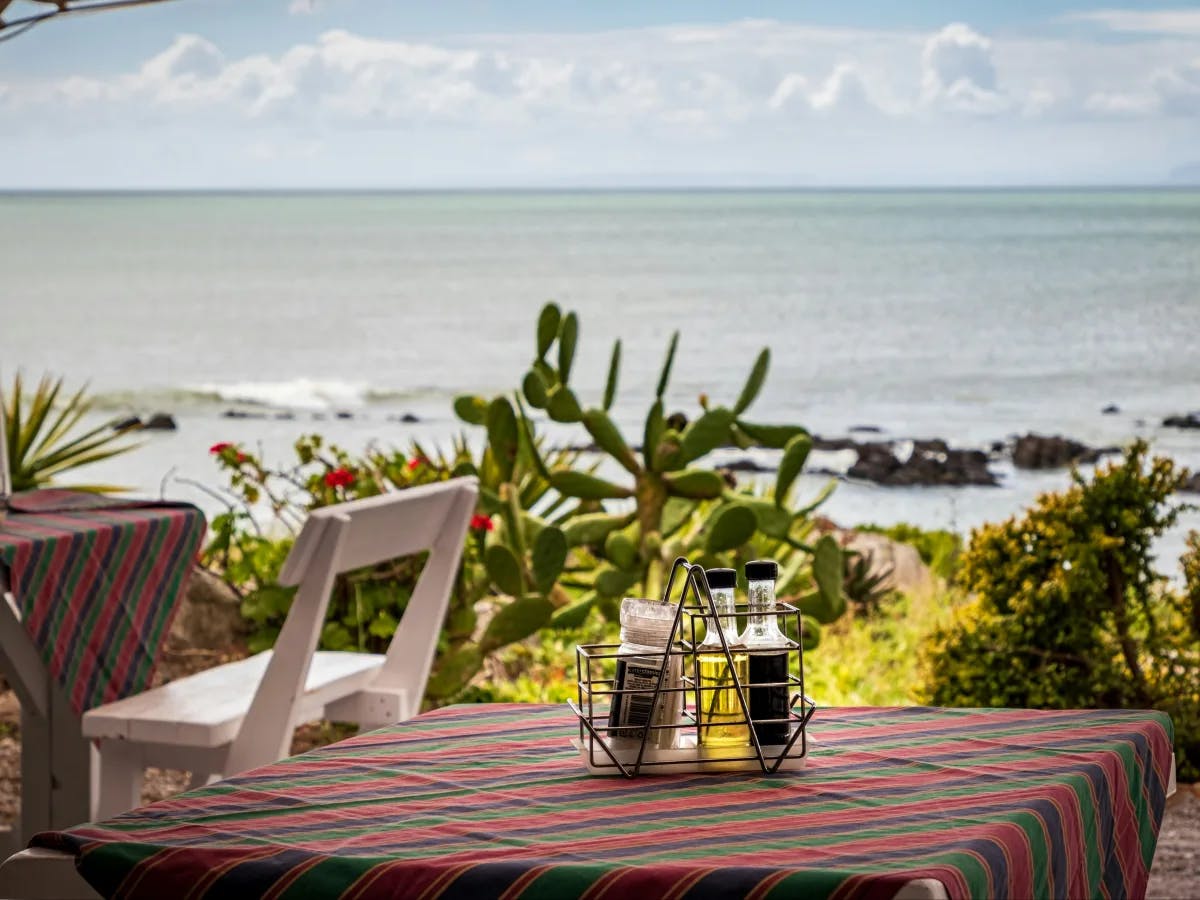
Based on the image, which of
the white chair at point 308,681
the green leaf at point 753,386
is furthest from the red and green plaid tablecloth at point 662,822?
the green leaf at point 753,386

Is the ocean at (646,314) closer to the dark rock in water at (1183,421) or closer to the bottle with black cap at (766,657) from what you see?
the dark rock in water at (1183,421)

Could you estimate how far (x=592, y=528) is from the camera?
4.90 meters

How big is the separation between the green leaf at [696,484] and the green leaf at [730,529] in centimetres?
20

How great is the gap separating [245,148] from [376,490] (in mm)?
35330

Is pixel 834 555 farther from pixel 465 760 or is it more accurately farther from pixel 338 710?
pixel 465 760

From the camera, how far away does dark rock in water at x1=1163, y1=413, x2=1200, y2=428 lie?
1989cm

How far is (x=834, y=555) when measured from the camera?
468 cm

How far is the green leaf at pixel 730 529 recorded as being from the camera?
4508 mm

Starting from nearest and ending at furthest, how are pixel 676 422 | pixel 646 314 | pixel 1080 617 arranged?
pixel 1080 617 < pixel 676 422 < pixel 646 314

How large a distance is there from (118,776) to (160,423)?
19.9 m

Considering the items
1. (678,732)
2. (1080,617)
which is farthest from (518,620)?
(678,732)

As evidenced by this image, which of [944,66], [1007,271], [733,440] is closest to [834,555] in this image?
[733,440]

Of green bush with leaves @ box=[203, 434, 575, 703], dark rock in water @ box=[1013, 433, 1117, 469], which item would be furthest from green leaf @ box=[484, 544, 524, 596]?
dark rock in water @ box=[1013, 433, 1117, 469]

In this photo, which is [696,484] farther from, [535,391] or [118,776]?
[118,776]
